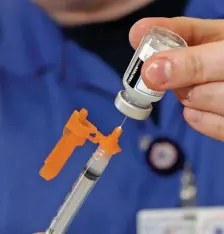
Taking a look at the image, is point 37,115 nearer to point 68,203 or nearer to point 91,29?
point 91,29

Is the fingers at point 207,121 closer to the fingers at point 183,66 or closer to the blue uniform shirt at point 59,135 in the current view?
the fingers at point 183,66

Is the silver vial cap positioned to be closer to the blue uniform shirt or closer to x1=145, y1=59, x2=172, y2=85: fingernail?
x1=145, y1=59, x2=172, y2=85: fingernail

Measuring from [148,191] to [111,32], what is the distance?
293mm

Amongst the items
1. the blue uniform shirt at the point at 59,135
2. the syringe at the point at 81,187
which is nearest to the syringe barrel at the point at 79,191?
the syringe at the point at 81,187

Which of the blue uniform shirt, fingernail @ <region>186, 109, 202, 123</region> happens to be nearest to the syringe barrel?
fingernail @ <region>186, 109, 202, 123</region>

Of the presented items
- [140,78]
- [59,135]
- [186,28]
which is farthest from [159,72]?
[59,135]

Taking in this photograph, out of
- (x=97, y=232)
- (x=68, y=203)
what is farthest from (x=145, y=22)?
(x=97, y=232)

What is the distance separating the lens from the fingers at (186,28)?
2.66 feet

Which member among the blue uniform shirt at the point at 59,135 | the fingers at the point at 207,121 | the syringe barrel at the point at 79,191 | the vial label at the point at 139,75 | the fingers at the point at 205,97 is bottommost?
the blue uniform shirt at the point at 59,135

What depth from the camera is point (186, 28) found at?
849 mm

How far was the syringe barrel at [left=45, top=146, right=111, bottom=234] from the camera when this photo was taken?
81cm

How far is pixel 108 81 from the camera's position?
1151 mm

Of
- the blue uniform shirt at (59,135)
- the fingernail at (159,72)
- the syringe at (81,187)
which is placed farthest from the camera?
the blue uniform shirt at (59,135)

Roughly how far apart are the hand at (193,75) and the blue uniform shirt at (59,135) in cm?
33
